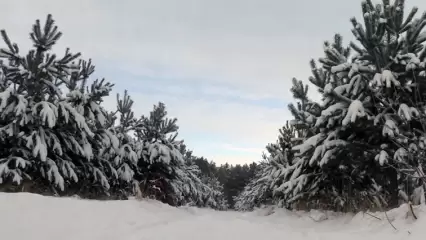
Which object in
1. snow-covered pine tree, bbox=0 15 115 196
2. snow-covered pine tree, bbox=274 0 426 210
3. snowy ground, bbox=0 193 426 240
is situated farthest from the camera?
snow-covered pine tree, bbox=0 15 115 196

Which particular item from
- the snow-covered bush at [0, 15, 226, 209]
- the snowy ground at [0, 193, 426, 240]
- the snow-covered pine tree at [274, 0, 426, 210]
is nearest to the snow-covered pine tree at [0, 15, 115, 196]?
the snow-covered bush at [0, 15, 226, 209]

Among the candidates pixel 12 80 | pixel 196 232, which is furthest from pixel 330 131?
pixel 12 80

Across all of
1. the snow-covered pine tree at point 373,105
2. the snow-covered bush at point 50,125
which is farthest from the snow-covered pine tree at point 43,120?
the snow-covered pine tree at point 373,105

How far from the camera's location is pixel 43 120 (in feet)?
30.1

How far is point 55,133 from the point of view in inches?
412

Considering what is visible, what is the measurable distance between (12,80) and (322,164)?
8599mm

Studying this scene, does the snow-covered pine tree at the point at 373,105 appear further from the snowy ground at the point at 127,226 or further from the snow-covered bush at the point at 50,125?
the snow-covered bush at the point at 50,125

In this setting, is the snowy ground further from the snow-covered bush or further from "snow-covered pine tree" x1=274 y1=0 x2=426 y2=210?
the snow-covered bush

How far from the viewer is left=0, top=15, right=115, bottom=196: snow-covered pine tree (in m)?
9.23

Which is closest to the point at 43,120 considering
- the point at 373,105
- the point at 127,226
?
the point at 127,226

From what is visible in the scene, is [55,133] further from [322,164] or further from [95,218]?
[322,164]

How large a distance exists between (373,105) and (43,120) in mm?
7541

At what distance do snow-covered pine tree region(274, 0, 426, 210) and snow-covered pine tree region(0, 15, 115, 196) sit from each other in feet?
21.2

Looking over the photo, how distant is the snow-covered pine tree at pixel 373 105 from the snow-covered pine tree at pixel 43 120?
6449 millimetres
